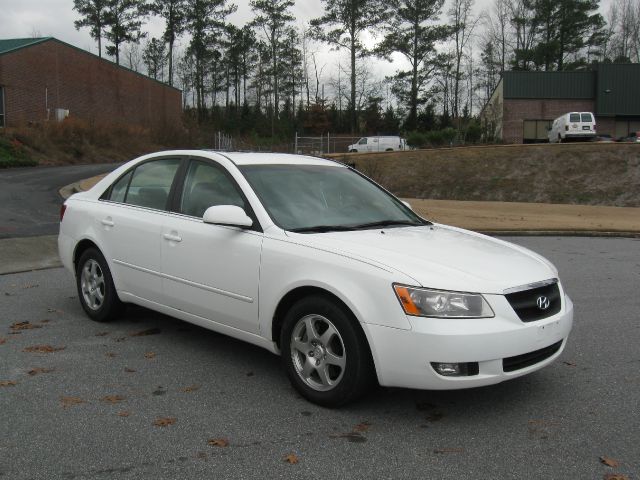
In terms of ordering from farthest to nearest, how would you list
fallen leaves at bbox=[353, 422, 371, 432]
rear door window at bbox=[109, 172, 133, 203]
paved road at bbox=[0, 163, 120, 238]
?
paved road at bbox=[0, 163, 120, 238] → rear door window at bbox=[109, 172, 133, 203] → fallen leaves at bbox=[353, 422, 371, 432]

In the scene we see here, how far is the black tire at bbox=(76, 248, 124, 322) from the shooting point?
19.5 ft

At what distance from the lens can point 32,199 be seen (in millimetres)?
17438

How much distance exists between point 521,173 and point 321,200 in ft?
86.8

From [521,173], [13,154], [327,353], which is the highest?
[13,154]

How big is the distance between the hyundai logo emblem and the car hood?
12 centimetres

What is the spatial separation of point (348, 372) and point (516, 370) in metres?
1.00

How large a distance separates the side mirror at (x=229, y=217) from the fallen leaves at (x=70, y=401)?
144 centimetres

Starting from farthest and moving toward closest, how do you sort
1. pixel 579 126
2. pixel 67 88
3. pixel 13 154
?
pixel 67 88 < pixel 579 126 < pixel 13 154

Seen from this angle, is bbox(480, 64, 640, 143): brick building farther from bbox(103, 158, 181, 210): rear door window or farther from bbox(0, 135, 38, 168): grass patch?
bbox(103, 158, 181, 210): rear door window

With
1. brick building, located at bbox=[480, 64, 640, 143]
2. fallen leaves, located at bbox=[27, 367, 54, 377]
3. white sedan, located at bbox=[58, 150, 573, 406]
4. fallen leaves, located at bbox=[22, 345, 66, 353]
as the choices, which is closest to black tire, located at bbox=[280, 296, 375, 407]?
white sedan, located at bbox=[58, 150, 573, 406]

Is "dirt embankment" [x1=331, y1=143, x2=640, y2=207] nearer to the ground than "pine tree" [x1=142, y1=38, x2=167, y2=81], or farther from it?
nearer to the ground

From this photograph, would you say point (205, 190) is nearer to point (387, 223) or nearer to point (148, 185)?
point (148, 185)

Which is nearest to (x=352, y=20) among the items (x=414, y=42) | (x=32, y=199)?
(x=414, y=42)

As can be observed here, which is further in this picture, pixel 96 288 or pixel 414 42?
pixel 414 42
